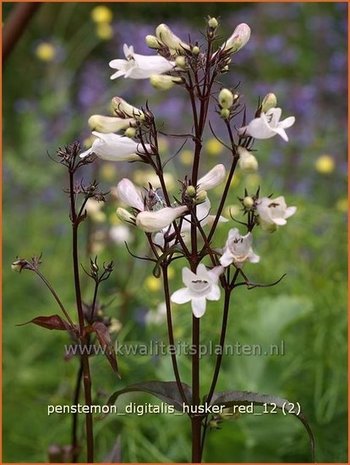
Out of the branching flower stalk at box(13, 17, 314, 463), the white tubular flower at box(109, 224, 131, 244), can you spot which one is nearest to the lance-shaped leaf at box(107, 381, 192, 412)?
the branching flower stalk at box(13, 17, 314, 463)

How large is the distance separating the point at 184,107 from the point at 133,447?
6.42ft

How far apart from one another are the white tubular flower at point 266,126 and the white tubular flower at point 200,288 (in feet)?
0.50

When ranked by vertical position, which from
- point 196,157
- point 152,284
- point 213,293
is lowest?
point 213,293

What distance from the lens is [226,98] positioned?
0.82 metres

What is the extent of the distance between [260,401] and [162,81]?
36 centimetres

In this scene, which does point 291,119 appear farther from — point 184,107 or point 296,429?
point 184,107

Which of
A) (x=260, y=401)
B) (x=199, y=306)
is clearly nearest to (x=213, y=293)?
(x=199, y=306)

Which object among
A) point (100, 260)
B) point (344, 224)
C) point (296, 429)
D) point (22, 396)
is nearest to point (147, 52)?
point (100, 260)

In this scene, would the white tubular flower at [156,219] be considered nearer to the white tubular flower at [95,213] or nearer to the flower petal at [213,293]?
the flower petal at [213,293]

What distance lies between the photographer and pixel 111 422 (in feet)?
5.75

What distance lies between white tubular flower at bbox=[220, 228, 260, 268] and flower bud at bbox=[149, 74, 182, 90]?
175mm

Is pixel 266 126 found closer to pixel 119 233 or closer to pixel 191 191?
→ pixel 191 191

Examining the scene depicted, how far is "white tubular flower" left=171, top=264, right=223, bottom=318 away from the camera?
0.87 meters

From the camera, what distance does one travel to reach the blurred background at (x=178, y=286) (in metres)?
1.69
